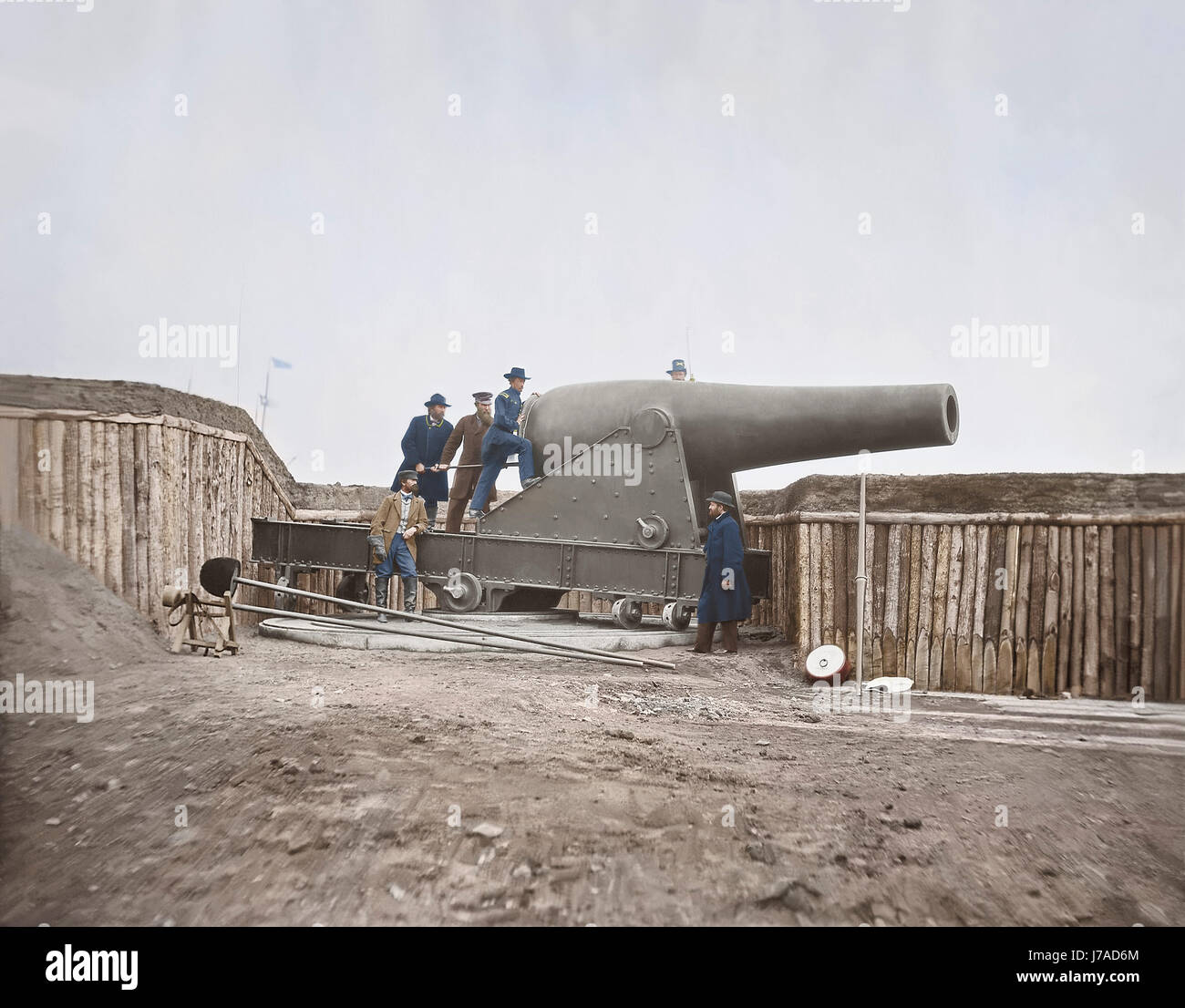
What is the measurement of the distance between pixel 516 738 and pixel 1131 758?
323 cm

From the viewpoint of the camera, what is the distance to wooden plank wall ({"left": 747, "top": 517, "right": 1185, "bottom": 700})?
6797 millimetres

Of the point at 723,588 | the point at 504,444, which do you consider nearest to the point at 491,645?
the point at 723,588

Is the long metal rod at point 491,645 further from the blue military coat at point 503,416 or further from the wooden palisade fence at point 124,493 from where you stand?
the blue military coat at point 503,416

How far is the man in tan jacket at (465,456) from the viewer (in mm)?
10234

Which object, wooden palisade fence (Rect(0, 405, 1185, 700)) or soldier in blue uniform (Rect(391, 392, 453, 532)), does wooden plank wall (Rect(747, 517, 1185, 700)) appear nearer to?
wooden palisade fence (Rect(0, 405, 1185, 700))

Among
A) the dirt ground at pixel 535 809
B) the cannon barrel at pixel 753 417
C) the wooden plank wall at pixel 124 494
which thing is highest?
the cannon barrel at pixel 753 417

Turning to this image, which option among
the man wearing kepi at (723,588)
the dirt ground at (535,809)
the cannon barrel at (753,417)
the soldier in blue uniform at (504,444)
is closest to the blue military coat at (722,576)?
the man wearing kepi at (723,588)

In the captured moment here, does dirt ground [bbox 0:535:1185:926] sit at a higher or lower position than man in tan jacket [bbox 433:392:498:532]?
lower

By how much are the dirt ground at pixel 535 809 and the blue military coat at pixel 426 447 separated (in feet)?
16.5

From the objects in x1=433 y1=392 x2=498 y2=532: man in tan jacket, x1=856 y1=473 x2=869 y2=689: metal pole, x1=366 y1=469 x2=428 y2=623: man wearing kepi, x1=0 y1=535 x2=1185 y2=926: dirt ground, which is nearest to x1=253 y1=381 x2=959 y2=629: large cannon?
Answer: x1=366 y1=469 x2=428 y2=623: man wearing kepi

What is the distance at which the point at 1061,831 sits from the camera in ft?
11.9

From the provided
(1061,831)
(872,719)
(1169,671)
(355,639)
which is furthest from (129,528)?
(1169,671)

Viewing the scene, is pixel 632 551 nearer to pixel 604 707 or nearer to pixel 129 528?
pixel 604 707

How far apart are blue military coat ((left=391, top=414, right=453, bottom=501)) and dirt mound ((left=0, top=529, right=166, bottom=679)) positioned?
411 centimetres
